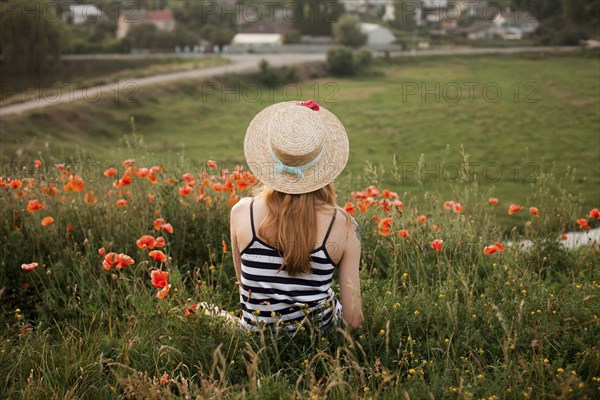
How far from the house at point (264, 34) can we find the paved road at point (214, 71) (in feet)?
11.9

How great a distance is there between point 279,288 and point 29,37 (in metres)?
33.1

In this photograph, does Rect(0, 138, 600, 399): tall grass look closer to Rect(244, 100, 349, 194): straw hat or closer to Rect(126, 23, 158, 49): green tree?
Rect(244, 100, 349, 194): straw hat

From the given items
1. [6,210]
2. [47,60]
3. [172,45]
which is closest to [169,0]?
[172,45]

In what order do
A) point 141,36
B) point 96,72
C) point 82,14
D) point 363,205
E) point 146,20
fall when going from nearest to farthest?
point 363,205 → point 96,72 → point 141,36 → point 146,20 → point 82,14

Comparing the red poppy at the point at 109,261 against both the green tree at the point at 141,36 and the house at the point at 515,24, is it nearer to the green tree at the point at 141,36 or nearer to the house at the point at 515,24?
A: the house at the point at 515,24

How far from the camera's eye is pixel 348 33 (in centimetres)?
4216

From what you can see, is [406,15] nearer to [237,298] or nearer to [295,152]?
[237,298]

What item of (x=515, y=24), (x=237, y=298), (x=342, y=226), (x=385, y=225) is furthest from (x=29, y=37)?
(x=342, y=226)

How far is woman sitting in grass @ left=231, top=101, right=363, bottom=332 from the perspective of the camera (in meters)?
2.68

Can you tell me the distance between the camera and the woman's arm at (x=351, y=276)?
277 centimetres

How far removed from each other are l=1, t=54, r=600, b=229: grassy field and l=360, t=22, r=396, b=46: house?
29.3 feet

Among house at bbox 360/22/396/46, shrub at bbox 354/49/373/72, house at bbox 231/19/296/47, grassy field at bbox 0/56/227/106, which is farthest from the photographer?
house at bbox 231/19/296/47

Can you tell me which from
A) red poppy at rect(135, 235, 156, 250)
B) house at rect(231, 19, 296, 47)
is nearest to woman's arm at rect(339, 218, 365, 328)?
red poppy at rect(135, 235, 156, 250)

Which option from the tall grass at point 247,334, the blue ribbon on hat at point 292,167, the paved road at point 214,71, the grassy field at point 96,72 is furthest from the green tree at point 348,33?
the blue ribbon on hat at point 292,167
